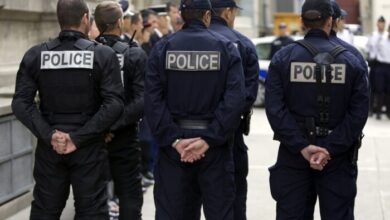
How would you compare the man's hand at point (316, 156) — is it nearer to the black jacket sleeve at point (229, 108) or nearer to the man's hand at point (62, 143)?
the black jacket sleeve at point (229, 108)

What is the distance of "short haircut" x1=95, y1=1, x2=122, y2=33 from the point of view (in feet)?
19.6

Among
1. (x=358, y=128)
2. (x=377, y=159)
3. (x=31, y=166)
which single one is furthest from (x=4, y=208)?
(x=377, y=159)

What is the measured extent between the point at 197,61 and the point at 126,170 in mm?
1458

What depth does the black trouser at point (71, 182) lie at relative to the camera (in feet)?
16.9

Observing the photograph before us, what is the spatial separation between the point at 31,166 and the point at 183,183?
2.71 metres

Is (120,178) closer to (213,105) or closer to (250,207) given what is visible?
(213,105)

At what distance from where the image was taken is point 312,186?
5.17 metres

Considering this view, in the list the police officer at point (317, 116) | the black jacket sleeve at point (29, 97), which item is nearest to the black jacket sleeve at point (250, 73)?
the police officer at point (317, 116)

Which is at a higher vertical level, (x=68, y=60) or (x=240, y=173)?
(x=68, y=60)

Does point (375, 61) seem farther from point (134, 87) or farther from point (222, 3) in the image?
point (134, 87)

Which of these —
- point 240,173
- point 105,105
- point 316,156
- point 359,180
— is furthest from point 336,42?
point 359,180

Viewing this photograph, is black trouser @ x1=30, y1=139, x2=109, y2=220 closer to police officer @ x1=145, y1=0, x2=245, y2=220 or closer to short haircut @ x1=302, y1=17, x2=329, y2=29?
police officer @ x1=145, y1=0, x2=245, y2=220

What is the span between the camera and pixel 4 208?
6.73 metres

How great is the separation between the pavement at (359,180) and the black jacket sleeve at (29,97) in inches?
79.9
